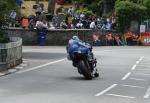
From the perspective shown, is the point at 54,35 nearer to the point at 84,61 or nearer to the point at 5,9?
the point at 5,9

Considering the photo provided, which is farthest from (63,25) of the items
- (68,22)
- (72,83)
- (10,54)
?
(72,83)

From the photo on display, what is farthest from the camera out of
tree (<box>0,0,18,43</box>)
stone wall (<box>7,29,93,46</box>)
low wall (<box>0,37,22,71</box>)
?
stone wall (<box>7,29,93,46</box>)

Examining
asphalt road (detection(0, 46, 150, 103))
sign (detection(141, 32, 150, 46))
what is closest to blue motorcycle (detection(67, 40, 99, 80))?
asphalt road (detection(0, 46, 150, 103))

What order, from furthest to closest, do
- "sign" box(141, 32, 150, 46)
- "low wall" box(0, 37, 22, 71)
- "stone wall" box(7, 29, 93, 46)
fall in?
"sign" box(141, 32, 150, 46) → "stone wall" box(7, 29, 93, 46) → "low wall" box(0, 37, 22, 71)

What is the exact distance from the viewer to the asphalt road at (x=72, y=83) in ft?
51.9

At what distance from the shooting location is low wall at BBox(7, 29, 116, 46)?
43581 mm

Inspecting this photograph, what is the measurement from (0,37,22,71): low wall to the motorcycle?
374cm

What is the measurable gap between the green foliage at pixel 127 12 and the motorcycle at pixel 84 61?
27.2 metres

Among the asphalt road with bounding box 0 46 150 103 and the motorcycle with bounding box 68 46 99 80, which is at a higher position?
the motorcycle with bounding box 68 46 99 80

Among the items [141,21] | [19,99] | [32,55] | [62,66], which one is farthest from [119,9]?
[19,99]

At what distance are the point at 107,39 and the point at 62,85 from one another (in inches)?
1051

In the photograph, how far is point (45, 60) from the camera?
1180 inches

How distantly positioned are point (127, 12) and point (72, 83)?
97.5 feet

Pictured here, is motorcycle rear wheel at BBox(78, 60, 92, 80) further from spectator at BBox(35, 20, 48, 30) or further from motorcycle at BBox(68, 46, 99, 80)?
spectator at BBox(35, 20, 48, 30)
